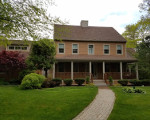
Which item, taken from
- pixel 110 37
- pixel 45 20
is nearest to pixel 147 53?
pixel 110 37

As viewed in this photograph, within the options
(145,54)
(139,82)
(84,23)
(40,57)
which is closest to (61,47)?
(40,57)

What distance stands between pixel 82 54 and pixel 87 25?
600cm

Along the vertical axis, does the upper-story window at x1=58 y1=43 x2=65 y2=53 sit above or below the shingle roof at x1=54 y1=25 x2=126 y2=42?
below

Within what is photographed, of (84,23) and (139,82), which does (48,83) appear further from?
(84,23)

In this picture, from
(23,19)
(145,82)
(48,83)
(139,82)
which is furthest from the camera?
(145,82)

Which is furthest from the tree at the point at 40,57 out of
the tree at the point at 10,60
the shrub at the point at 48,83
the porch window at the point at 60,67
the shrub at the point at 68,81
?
the porch window at the point at 60,67

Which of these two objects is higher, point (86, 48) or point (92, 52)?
point (86, 48)

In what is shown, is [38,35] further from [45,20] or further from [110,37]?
[110,37]

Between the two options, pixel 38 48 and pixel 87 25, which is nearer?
pixel 38 48

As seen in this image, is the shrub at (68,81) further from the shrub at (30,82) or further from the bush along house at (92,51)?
the shrub at (30,82)

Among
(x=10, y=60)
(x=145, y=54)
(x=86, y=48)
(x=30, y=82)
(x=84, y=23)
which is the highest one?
(x=84, y=23)

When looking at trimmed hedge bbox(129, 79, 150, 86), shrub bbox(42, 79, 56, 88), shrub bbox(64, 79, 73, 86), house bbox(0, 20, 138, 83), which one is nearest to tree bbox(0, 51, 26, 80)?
house bbox(0, 20, 138, 83)

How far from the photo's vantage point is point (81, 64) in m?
19.3

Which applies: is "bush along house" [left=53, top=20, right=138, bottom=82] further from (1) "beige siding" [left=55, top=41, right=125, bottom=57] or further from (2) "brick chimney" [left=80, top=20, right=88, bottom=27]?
(2) "brick chimney" [left=80, top=20, right=88, bottom=27]
